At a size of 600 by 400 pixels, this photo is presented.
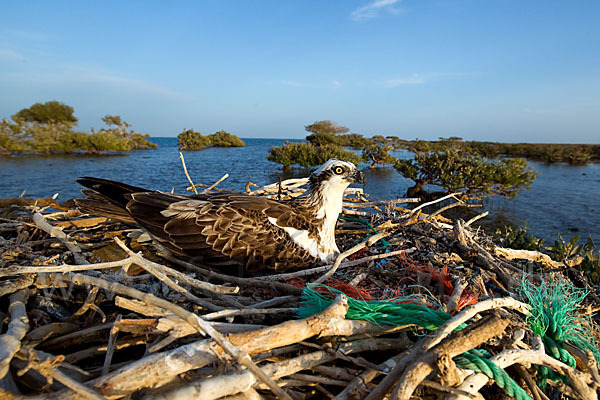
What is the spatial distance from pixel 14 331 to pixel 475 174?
13382mm

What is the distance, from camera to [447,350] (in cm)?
127

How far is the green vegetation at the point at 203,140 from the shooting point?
49844 mm

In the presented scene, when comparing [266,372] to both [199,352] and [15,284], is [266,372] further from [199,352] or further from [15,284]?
[15,284]

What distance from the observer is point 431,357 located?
1.22 m

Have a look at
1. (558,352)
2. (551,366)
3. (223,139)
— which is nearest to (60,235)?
(551,366)

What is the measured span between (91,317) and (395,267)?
230 cm

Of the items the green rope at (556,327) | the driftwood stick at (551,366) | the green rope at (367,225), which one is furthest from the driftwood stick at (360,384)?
the green rope at (367,225)

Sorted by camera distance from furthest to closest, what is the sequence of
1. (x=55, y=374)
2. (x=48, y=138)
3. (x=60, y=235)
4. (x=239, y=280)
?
1. (x=48, y=138)
2. (x=60, y=235)
3. (x=239, y=280)
4. (x=55, y=374)

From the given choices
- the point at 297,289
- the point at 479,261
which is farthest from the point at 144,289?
the point at 479,261

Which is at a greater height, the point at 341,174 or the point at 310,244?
the point at 341,174

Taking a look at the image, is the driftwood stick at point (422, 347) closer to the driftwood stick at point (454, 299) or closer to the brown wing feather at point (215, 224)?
the driftwood stick at point (454, 299)

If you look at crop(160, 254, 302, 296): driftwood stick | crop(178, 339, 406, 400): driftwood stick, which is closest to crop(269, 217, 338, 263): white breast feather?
crop(160, 254, 302, 296): driftwood stick

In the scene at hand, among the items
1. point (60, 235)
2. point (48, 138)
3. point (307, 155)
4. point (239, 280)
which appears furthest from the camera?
point (48, 138)

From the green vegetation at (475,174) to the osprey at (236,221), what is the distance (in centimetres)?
1040
